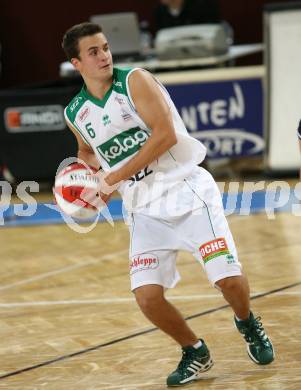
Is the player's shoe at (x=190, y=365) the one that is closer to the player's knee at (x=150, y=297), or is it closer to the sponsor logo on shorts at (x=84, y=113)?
the player's knee at (x=150, y=297)

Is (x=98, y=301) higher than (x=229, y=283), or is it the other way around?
(x=229, y=283)

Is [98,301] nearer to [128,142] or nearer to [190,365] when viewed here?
[190,365]

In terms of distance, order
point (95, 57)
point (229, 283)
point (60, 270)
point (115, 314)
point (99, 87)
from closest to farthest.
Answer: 1. point (229, 283)
2. point (95, 57)
3. point (99, 87)
4. point (115, 314)
5. point (60, 270)

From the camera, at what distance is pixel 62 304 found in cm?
787

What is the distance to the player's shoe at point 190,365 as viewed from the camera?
5.84 m

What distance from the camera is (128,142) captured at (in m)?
5.84

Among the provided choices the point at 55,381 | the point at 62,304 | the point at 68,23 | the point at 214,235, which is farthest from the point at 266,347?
the point at 68,23

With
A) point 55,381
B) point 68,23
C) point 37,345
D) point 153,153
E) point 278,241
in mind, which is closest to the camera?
point 153,153

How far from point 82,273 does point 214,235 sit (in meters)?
3.26

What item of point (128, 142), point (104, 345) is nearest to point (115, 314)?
point (104, 345)

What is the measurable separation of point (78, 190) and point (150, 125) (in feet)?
2.28

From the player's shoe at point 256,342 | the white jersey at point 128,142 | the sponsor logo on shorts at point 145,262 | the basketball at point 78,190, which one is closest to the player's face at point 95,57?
the white jersey at point 128,142

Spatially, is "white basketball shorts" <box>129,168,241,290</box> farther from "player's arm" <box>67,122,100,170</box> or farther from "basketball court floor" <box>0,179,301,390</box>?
"basketball court floor" <box>0,179,301,390</box>

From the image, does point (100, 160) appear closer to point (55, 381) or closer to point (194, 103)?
point (55, 381)
